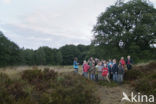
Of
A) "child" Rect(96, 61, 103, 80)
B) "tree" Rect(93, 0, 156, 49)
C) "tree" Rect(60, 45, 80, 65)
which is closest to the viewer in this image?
"child" Rect(96, 61, 103, 80)

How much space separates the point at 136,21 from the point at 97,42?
8143 mm

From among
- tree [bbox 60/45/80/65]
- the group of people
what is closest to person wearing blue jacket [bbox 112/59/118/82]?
the group of people

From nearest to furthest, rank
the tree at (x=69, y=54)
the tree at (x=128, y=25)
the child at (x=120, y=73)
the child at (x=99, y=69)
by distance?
the child at (x=120, y=73)
the child at (x=99, y=69)
the tree at (x=128, y=25)
the tree at (x=69, y=54)

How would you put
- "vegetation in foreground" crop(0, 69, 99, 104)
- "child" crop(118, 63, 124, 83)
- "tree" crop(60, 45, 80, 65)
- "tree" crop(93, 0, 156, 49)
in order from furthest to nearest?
"tree" crop(60, 45, 80, 65), "tree" crop(93, 0, 156, 49), "child" crop(118, 63, 124, 83), "vegetation in foreground" crop(0, 69, 99, 104)

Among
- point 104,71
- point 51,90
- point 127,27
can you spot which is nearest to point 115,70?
point 104,71

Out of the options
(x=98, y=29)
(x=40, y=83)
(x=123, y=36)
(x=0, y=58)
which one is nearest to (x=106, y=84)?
(x=40, y=83)

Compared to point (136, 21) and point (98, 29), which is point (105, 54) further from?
point (136, 21)

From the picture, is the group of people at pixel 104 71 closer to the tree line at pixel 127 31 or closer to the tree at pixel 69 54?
the tree line at pixel 127 31

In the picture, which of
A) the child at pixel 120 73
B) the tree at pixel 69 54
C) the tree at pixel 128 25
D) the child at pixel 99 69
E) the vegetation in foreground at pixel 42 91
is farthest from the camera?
the tree at pixel 69 54

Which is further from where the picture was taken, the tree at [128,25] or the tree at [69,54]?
the tree at [69,54]

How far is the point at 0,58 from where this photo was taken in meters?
48.8

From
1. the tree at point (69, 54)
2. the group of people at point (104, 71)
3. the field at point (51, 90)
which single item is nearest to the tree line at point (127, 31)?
the group of people at point (104, 71)

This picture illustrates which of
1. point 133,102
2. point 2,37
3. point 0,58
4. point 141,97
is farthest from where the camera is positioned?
point 2,37

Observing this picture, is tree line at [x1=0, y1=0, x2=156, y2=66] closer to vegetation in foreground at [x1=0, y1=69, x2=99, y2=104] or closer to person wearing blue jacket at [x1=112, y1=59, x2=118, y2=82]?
person wearing blue jacket at [x1=112, y1=59, x2=118, y2=82]
